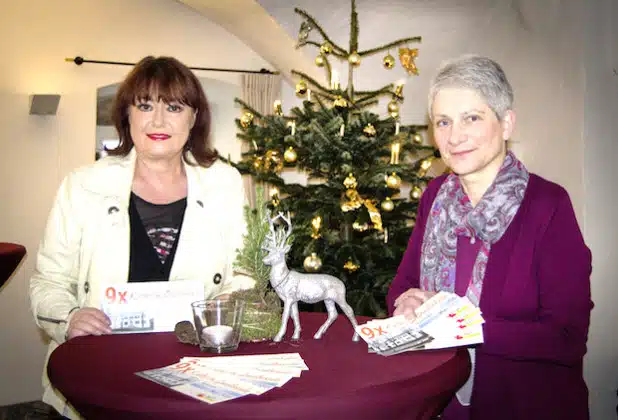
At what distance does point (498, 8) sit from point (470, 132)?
2837 millimetres

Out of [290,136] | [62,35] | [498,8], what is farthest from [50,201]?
[498,8]

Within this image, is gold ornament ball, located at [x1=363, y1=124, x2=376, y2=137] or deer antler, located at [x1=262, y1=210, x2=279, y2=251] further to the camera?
gold ornament ball, located at [x1=363, y1=124, x2=376, y2=137]

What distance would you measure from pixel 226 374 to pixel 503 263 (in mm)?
869

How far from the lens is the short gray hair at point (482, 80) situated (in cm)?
183

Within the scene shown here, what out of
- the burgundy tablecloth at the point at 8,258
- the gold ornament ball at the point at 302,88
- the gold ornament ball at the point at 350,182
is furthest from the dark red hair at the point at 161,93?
the burgundy tablecloth at the point at 8,258

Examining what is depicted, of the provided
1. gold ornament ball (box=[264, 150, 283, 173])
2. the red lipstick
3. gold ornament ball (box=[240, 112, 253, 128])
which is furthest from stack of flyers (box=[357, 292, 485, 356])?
gold ornament ball (box=[240, 112, 253, 128])

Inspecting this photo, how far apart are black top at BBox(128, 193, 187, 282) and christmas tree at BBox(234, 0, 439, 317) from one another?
1.64 meters

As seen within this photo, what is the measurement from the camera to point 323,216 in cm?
405

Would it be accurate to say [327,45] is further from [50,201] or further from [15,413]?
[15,413]

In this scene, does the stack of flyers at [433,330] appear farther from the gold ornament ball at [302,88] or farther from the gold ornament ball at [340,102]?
the gold ornament ball at [302,88]

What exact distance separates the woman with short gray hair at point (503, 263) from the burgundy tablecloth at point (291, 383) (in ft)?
0.73

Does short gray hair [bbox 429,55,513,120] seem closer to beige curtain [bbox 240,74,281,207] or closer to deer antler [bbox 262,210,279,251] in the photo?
deer antler [bbox 262,210,279,251]

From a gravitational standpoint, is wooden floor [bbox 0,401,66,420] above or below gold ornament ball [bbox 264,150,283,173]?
below

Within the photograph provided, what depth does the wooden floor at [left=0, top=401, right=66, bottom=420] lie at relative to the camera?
17.0ft
